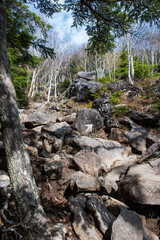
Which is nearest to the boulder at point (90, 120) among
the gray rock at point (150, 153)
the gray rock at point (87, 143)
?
the gray rock at point (87, 143)

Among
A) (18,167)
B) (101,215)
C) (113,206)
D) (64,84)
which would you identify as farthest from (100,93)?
(64,84)

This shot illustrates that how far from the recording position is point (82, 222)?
2678 mm

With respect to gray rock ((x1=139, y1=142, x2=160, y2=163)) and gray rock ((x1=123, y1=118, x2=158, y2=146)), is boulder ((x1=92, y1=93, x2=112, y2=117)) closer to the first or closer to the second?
gray rock ((x1=123, y1=118, x2=158, y2=146))

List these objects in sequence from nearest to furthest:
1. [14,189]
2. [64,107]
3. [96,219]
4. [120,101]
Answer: [14,189] < [96,219] < [120,101] < [64,107]

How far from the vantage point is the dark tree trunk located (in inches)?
82.4

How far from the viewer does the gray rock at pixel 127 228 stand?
236 cm

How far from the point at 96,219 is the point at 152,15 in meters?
6.04

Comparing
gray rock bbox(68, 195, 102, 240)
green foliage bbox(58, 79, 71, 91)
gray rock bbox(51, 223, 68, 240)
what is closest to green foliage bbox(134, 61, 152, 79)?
gray rock bbox(68, 195, 102, 240)

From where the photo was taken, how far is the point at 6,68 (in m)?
2.22

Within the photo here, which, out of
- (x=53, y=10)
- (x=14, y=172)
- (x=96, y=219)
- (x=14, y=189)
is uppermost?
(x=53, y=10)

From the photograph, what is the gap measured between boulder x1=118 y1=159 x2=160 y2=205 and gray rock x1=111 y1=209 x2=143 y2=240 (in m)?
0.59

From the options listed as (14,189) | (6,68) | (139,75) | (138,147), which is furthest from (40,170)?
(139,75)

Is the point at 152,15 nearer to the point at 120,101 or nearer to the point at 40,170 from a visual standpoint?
the point at 40,170

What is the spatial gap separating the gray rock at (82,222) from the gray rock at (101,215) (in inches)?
6.7
